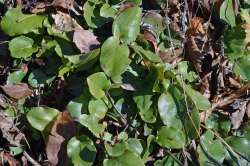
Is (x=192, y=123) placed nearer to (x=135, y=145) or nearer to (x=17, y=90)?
(x=135, y=145)

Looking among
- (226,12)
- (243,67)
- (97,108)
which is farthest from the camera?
(226,12)

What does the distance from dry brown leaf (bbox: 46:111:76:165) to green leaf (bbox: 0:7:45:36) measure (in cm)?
34

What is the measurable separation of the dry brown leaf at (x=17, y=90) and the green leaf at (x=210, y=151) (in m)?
0.62

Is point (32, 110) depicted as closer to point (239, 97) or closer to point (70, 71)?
point (70, 71)

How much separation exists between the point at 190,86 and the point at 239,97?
0.19 meters

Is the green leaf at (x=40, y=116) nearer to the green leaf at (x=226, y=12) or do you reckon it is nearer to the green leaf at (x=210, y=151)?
the green leaf at (x=210, y=151)

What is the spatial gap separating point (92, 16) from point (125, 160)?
547mm

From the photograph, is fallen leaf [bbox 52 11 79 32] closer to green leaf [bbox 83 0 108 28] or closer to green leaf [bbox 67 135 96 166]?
green leaf [bbox 83 0 108 28]

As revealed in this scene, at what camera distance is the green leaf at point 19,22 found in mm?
1851

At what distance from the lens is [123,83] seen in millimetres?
1765

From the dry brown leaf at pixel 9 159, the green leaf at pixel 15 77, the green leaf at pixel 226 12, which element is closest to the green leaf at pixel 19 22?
the green leaf at pixel 15 77

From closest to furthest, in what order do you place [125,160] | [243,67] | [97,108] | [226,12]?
[125,160]
[97,108]
[243,67]
[226,12]

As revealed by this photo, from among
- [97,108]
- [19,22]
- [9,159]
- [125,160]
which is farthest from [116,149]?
[19,22]

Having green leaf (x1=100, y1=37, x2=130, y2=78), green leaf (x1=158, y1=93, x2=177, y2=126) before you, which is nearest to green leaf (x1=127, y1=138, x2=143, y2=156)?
green leaf (x1=158, y1=93, x2=177, y2=126)
